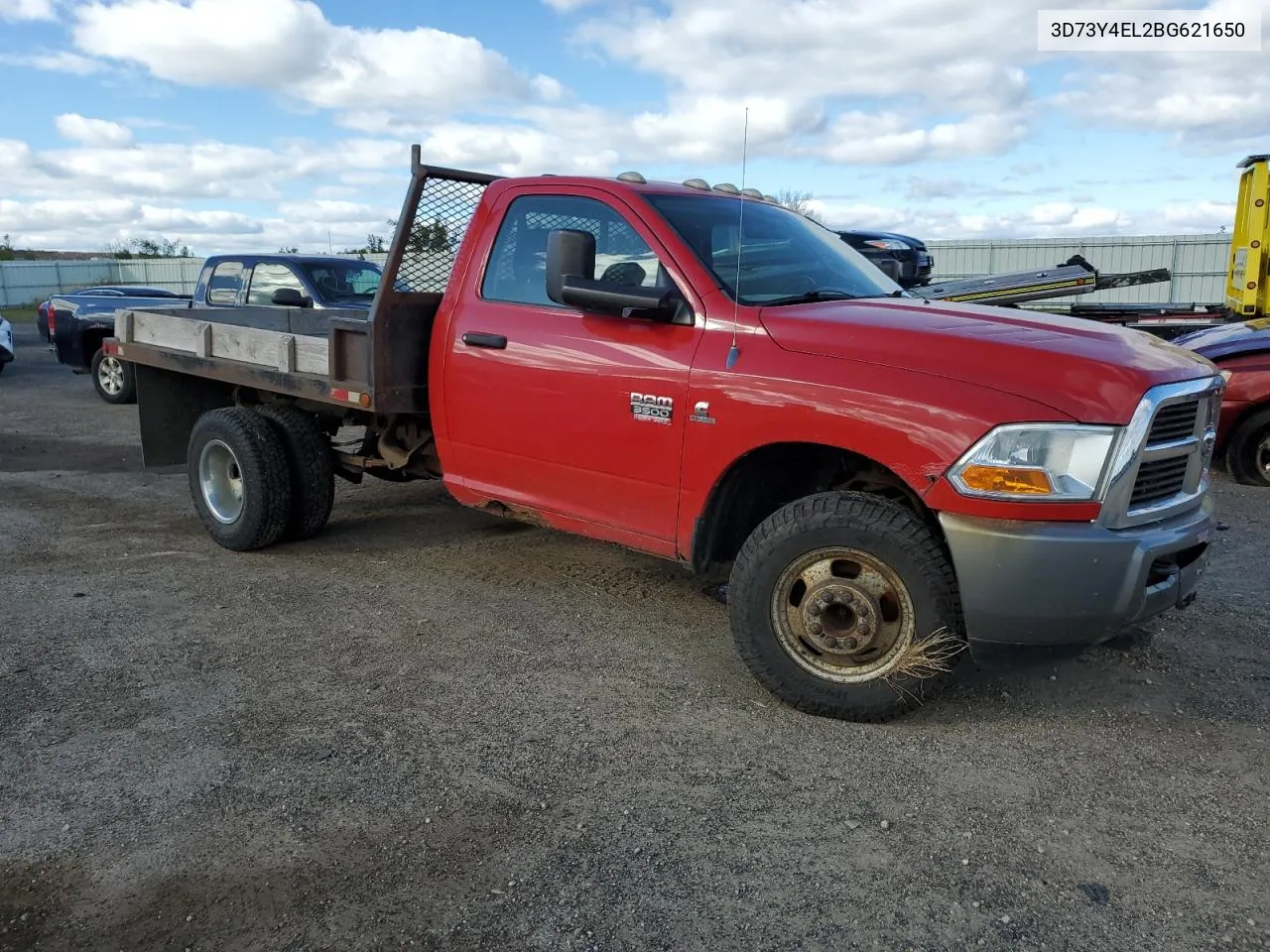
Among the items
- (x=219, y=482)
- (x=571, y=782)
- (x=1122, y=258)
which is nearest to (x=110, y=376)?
(x=219, y=482)

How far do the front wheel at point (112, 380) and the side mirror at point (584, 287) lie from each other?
409 inches

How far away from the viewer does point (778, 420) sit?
3.94 metres

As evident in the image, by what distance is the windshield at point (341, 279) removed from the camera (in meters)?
10.8

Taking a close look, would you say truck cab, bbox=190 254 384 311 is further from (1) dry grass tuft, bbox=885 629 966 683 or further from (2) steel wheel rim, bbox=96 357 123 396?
(1) dry grass tuft, bbox=885 629 966 683

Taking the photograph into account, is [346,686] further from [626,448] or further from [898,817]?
[898,817]

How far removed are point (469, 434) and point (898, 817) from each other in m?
2.78

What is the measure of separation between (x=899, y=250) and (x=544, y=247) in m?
10.4

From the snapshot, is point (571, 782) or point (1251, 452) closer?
point (571, 782)

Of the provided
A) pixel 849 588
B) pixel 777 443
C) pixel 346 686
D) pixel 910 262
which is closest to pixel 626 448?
pixel 777 443

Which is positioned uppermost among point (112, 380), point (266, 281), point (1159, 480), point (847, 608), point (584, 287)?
point (584, 287)

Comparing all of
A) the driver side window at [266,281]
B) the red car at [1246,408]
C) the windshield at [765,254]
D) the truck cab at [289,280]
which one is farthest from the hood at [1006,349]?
the driver side window at [266,281]

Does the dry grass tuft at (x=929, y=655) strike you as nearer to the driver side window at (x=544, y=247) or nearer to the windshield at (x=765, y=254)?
the windshield at (x=765, y=254)

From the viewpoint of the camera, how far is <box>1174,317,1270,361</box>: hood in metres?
8.11

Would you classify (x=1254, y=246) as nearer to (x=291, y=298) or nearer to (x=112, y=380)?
(x=291, y=298)
